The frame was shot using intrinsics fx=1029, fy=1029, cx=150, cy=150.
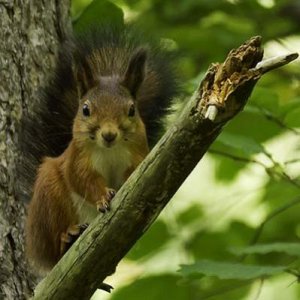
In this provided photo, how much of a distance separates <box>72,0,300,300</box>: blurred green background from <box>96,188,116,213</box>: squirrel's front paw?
25cm

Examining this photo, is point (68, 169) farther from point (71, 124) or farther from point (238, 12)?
point (238, 12)

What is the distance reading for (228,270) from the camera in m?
2.24

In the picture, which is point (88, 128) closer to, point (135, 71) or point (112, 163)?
point (112, 163)

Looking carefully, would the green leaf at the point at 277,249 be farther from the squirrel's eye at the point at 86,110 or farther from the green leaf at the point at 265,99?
the squirrel's eye at the point at 86,110

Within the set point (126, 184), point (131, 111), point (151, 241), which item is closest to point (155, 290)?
point (151, 241)

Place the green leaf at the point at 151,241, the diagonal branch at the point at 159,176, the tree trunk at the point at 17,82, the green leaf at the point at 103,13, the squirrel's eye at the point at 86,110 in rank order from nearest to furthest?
the diagonal branch at the point at 159,176, the squirrel's eye at the point at 86,110, the tree trunk at the point at 17,82, the green leaf at the point at 103,13, the green leaf at the point at 151,241

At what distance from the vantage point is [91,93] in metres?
2.39

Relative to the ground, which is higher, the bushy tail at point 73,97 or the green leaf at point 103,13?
the green leaf at point 103,13

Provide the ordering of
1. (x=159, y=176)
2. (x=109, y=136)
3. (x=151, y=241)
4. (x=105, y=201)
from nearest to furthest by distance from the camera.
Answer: (x=159, y=176), (x=105, y=201), (x=109, y=136), (x=151, y=241)

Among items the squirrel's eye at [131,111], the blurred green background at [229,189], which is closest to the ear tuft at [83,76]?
the squirrel's eye at [131,111]

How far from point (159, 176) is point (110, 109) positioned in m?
0.57

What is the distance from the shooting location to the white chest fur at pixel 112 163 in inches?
90.1

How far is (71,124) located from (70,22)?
14.3 inches

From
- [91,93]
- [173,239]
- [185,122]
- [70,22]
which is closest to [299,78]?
[173,239]
